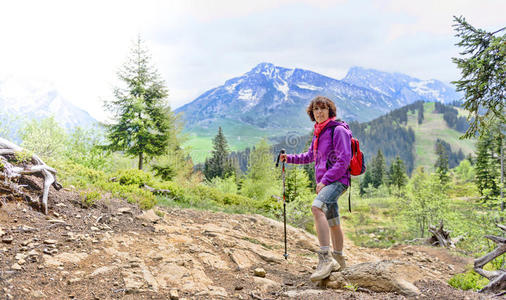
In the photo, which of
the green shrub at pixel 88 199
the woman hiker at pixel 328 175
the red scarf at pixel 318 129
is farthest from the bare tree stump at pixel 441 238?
the green shrub at pixel 88 199

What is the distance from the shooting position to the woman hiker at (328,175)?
14.3 ft

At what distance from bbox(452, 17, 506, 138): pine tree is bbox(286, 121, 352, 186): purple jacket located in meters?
5.22

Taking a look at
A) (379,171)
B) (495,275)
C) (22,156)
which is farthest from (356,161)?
(379,171)

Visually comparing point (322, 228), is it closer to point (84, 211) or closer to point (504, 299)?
point (504, 299)

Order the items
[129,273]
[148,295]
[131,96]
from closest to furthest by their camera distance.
→ [148,295]
[129,273]
[131,96]

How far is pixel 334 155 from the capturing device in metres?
4.51

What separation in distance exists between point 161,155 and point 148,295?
21.0 meters

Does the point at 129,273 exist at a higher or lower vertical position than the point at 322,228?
lower

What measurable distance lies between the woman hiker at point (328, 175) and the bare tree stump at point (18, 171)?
5.18 meters

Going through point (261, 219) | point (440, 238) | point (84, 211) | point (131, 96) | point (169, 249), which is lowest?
point (440, 238)

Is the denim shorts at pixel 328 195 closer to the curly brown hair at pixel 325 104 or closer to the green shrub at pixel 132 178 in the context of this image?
the curly brown hair at pixel 325 104

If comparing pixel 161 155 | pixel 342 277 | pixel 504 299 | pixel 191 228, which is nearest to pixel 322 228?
pixel 342 277

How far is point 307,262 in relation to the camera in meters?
6.70

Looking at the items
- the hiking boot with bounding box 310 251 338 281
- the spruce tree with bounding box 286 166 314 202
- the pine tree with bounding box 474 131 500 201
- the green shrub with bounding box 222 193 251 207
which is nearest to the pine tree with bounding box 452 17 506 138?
the hiking boot with bounding box 310 251 338 281
